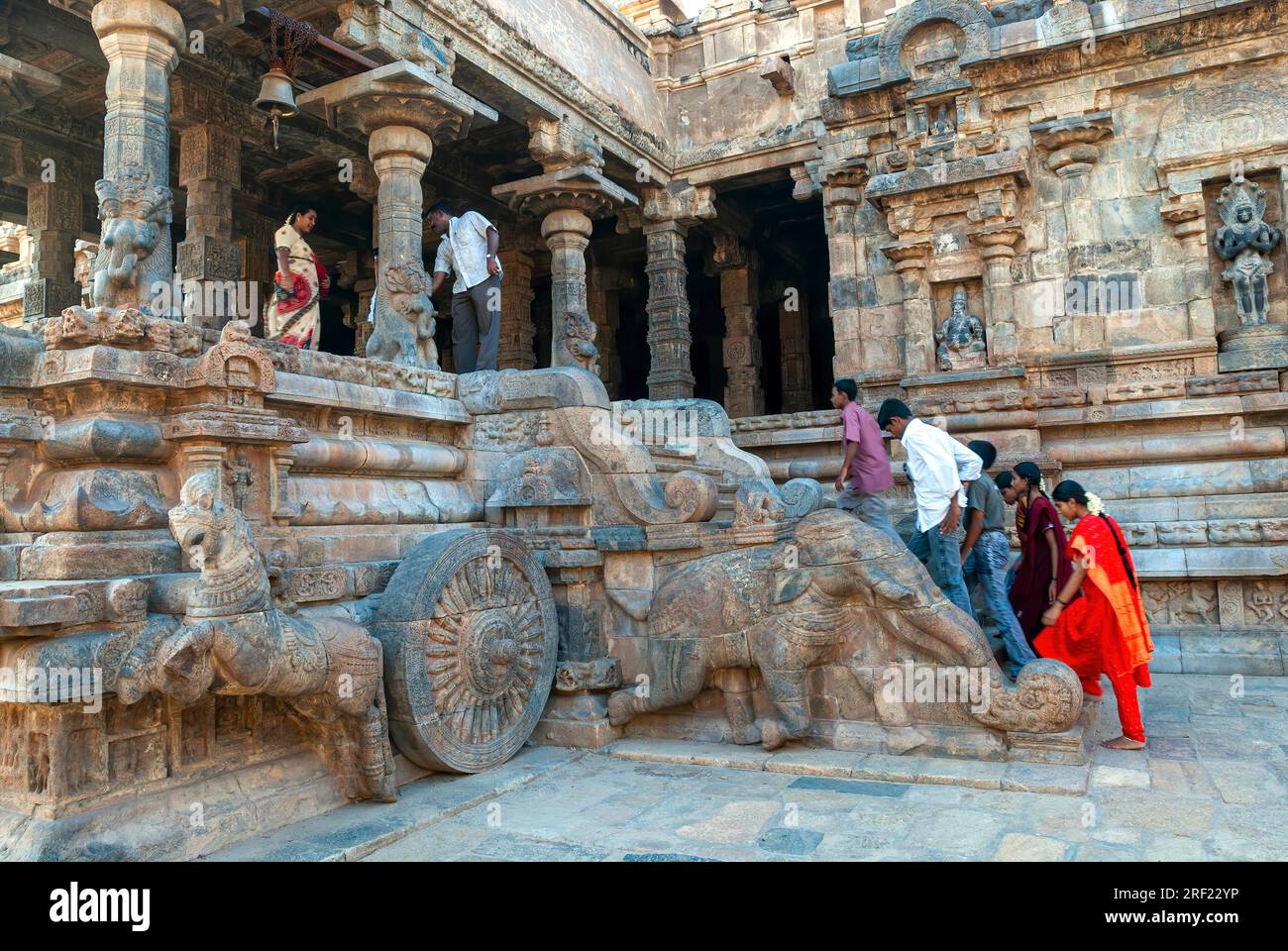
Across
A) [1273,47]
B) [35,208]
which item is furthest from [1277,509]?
[35,208]

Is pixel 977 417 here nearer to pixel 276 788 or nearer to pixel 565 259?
pixel 565 259

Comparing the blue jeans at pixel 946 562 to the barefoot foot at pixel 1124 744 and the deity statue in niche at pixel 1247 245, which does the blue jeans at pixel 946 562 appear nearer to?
the barefoot foot at pixel 1124 744

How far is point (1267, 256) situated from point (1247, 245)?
26 cm

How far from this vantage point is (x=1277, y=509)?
782 centimetres

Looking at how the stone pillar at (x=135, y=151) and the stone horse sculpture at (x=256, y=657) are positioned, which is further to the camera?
the stone pillar at (x=135, y=151)

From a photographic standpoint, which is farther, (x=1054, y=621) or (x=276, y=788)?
(x=1054, y=621)

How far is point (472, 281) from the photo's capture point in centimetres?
744

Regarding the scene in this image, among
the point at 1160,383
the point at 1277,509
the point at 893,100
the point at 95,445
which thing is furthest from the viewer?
the point at 893,100

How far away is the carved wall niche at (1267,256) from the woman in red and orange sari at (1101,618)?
16.8 feet

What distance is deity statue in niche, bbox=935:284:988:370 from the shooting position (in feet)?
32.3

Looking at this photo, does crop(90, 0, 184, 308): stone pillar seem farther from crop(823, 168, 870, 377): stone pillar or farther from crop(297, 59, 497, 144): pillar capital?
crop(823, 168, 870, 377): stone pillar

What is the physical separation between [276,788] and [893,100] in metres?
9.76

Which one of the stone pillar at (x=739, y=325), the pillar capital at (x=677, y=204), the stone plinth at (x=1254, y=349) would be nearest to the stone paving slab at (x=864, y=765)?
the stone plinth at (x=1254, y=349)

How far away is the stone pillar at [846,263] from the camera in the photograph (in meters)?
10.7
